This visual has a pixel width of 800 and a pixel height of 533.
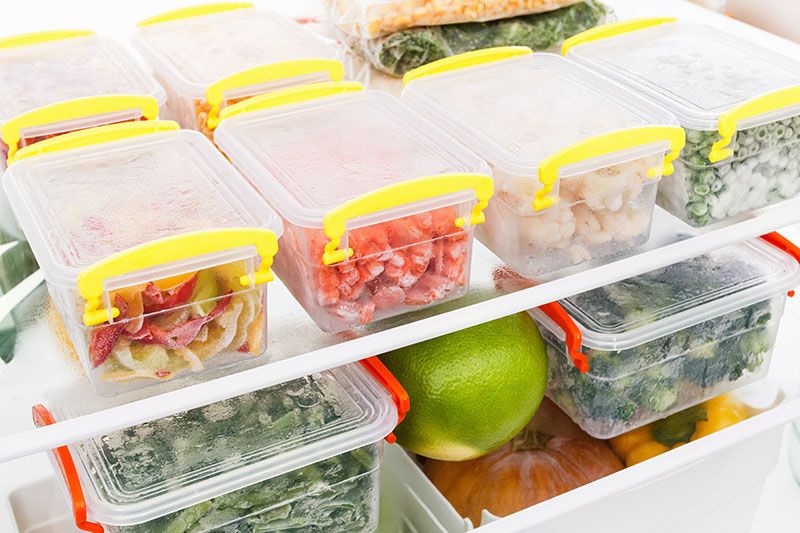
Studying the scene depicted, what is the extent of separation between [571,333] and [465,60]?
0.35 metres

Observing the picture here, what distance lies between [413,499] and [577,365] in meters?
0.26

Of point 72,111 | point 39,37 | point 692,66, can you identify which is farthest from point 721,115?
point 39,37

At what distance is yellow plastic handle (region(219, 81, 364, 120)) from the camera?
1.06m

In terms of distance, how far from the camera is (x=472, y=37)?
4.16ft

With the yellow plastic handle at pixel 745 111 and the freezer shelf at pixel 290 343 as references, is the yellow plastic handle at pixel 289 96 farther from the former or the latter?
the yellow plastic handle at pixel 745 111

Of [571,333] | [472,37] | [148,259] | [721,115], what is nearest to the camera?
[148,259]

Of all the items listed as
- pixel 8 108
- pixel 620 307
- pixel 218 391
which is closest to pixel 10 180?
pixel 8 108

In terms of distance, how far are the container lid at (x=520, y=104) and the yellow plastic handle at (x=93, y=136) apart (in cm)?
29

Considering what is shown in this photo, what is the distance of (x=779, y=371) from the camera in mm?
1395

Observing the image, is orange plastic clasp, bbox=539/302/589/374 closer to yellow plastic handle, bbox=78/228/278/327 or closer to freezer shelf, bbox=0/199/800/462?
freezer shelf, bbox=0/199/800/462

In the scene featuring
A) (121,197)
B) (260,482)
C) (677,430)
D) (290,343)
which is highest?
(121,197)

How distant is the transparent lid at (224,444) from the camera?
3.02 ft

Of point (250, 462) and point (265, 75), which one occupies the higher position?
point (265, 75)

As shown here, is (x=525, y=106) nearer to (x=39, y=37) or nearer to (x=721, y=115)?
(x=721, y=115)
